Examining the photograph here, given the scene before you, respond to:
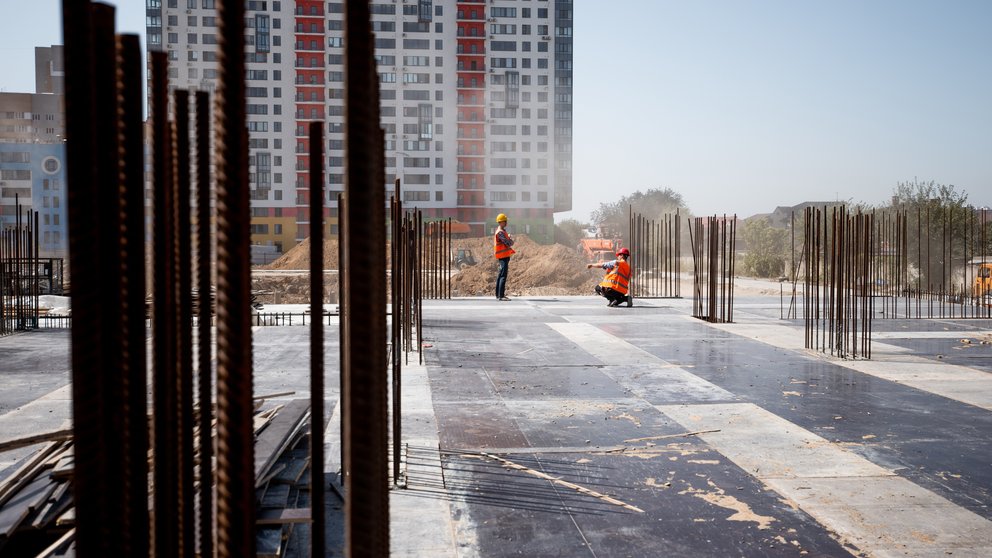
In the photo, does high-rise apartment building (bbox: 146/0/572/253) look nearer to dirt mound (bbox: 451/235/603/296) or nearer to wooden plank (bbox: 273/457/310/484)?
dirt mound (bbox: 451/235/603/296)

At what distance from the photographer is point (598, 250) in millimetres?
38000

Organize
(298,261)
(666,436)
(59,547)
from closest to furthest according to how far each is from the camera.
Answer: (59,547) < (666,436) < (298,261)

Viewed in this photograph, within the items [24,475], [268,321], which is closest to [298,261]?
[268,321]

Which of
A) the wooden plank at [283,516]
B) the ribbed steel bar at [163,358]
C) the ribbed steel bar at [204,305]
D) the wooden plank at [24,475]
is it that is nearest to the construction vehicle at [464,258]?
the wooden plank at [24,475]

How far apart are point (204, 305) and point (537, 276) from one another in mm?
27523

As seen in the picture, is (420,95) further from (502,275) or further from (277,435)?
(277,435)

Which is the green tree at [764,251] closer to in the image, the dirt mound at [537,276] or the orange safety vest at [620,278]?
the dirt mound at [537,276]

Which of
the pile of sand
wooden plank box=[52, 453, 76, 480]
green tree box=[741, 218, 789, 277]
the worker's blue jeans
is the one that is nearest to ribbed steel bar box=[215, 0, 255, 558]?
wooden plank box=[52, 453, 76, 480]

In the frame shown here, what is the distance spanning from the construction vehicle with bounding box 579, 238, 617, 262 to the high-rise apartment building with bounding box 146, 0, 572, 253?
139 feet

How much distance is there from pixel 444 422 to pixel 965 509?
3.90 metres

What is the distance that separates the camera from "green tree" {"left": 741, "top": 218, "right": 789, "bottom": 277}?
36.7 m

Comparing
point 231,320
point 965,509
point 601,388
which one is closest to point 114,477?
point 231,320

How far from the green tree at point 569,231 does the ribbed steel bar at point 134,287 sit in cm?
8390

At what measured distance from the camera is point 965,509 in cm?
471
